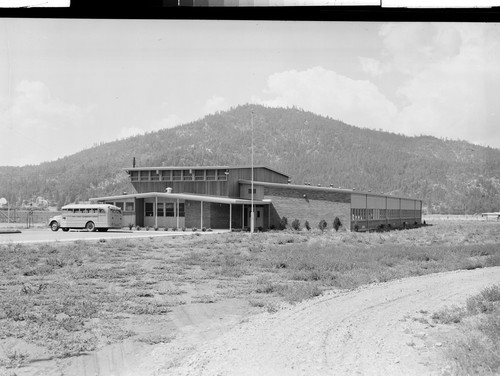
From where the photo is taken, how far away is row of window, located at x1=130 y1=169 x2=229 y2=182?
25609 mm

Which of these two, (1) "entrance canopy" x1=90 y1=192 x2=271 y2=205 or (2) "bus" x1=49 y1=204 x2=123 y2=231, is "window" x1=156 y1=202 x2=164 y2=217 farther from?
(2) "bus" x1=49 y1=204 x2=123 y2=231

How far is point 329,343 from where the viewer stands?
582cm

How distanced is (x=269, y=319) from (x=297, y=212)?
668 inches

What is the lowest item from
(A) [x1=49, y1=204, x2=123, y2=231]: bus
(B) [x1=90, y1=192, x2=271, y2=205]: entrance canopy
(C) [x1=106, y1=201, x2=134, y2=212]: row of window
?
(A) [x1=49, y1=204, x2=123, y2=231]: bus

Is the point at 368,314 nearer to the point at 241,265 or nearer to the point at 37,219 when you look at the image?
the point at 241,265

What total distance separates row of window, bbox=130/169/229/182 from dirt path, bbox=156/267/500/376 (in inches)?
703

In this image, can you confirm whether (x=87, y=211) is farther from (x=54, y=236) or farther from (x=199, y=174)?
(x=199, y=174)

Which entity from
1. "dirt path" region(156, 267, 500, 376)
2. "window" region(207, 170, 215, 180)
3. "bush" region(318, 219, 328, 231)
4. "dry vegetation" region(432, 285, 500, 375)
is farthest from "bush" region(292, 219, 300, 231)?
"dry vegetation" region(432, 285, 500, 375)

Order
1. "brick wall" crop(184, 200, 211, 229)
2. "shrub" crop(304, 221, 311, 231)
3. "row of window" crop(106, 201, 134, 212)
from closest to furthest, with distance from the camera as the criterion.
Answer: "shrub" crop(304, 221, 311, 231) < "brick wall" crop(184, 200, 211, 229) < "row of window" crop(106, 201, 134, 212)

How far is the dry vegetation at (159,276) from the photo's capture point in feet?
20.7

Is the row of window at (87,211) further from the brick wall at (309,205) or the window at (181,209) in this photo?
the brick wall at (309,205)

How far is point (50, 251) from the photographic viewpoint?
13.1 meters

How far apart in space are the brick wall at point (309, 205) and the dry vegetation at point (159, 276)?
622 cm

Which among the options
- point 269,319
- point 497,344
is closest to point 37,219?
point 269,319
